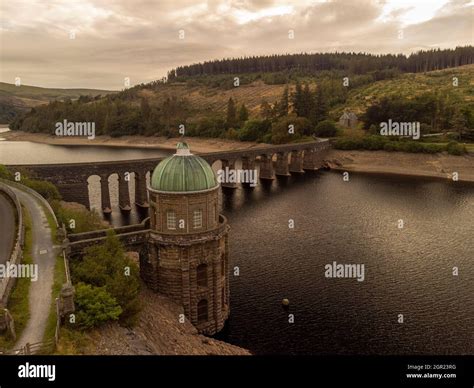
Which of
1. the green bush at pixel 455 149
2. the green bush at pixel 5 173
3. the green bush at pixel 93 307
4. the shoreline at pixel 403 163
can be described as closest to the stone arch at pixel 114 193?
the green bush at pixel 5 173

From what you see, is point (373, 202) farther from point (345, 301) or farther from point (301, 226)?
point (345, 301)

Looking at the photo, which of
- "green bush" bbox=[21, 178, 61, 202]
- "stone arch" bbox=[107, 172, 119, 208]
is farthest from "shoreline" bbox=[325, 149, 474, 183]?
"green bush" bbox=[21, 178, 61, 202]

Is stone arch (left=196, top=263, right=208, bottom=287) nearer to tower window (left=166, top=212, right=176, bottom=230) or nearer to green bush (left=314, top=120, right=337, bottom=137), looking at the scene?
tower window (left=166, top=212, right=176, bottom=230)

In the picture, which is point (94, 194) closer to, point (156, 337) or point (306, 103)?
point (156, 337)

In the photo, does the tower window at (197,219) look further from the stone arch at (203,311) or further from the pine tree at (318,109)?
the pine tree at (318,109)

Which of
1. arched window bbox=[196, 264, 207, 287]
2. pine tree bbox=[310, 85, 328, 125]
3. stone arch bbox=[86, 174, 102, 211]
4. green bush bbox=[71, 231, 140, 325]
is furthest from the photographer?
pine tree bbox=[310, 85, 328, 125]

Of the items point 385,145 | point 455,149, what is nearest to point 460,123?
point 455,149
